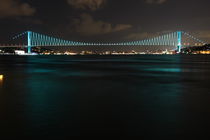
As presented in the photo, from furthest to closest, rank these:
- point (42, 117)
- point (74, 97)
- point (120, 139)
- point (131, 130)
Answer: point (74, 97) → point (42, 117) → point (131, 130) → point (120, 139)

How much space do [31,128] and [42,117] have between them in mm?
909

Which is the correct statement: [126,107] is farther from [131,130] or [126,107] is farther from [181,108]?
[131,130]

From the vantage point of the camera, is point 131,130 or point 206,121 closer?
point 131,130

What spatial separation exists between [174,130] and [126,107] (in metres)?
2.40

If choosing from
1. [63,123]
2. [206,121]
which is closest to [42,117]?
[63,123]

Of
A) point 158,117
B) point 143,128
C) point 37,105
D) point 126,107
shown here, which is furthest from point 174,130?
point 37,105

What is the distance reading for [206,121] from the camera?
6.21m

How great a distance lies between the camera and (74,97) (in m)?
9.62

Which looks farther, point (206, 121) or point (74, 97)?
point (74, 97)

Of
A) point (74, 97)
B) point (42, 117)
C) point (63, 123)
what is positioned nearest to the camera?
point (63, 123)

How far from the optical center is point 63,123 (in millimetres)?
5980

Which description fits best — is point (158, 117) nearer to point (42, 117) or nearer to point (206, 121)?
point (206, 121)

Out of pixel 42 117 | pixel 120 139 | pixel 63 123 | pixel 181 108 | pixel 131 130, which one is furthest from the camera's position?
pixel 181 108

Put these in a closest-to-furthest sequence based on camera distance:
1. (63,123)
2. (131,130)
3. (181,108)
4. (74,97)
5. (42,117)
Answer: (131,130) < (63,123) < (42,117) < (181,108) < (74,97)
